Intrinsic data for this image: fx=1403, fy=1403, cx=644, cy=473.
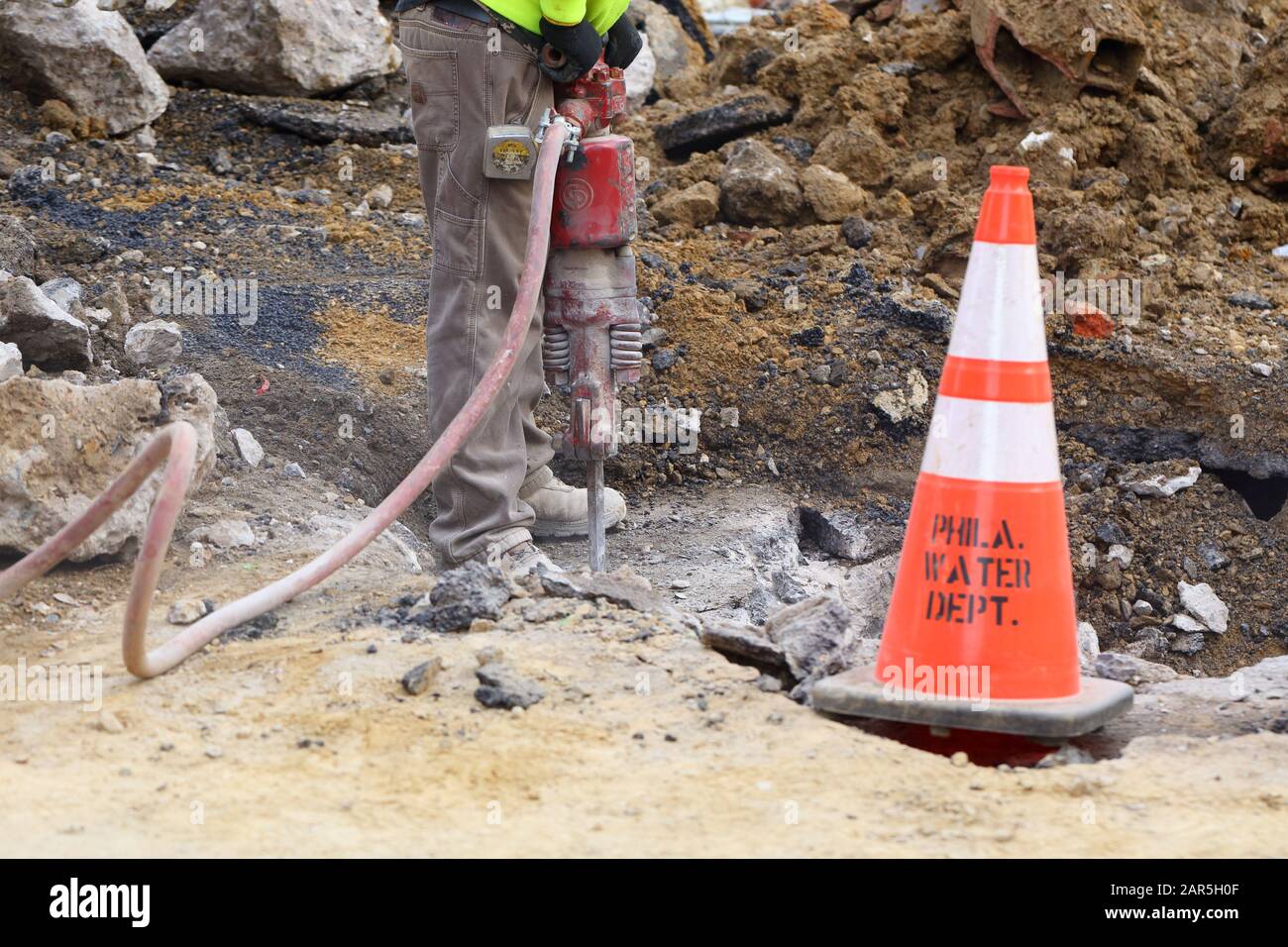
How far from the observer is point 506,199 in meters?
3.71

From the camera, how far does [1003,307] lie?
2.75 metres

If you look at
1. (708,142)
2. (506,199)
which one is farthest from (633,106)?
(506,199)

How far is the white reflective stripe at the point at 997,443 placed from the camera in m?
2.72

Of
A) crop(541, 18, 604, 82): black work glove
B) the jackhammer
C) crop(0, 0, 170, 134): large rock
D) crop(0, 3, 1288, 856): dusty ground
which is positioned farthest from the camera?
crop(0, 0, 170, 134): large rock

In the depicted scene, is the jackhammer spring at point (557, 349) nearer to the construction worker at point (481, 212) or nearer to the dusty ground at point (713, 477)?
the construction worker at point (481, 212)

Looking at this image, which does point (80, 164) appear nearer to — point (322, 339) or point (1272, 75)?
point (322, 339)

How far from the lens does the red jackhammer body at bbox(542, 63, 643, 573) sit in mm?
3754

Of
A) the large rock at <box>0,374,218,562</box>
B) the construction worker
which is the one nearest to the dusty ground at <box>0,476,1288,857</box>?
the large rock at <box>0,374,218,562</box>

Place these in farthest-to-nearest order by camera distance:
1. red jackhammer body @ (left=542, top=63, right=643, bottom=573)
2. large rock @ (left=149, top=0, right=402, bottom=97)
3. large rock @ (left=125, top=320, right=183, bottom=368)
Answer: large rock @ (left=149, top=0, right=402, bottom=97), large rock @ (left=125, top=320, right=183, bottom=368), red jackhammer body @ (left=542, top=63, right=643, bottom=573)

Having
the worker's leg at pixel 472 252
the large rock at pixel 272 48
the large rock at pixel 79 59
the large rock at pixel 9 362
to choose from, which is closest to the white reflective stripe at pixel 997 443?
the worker's leg at pixel 472 252

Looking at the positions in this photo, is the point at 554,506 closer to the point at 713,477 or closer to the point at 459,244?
the point at 713,477

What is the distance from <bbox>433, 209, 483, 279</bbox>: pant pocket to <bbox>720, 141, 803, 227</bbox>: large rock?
2.61 metres

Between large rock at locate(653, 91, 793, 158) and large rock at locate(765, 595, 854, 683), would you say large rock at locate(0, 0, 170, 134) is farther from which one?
large rock at locate(765, 595, 854, 683)

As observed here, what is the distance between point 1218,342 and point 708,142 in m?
2.67
